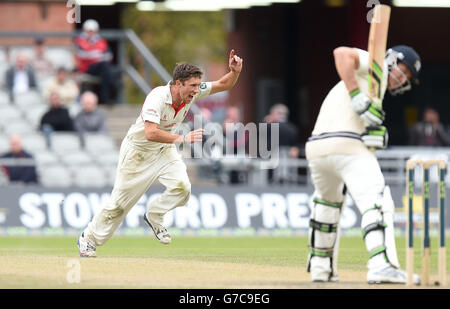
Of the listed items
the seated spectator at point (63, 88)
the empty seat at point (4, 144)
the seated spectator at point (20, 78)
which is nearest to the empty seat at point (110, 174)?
the empty seat at point (4, 144)

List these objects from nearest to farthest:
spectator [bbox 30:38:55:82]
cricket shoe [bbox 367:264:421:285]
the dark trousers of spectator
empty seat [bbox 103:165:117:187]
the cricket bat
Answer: cricket shoe [bbox 367:264:421:285] < the cricket bat < empty seat [bbox 103:165:117:187] < the dark trousers of spectator < spectator [bbox 30:38:55:82]

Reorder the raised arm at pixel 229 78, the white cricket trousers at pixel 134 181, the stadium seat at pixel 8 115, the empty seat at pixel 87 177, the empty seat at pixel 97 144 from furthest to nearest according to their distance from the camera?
the stadium seat at pixel 8 115, the empty seat at pixel 97 144, the empty seat at pixel 87 177, the white cricket trousers at pixel 134 181, the raised arm at pixel 229 78

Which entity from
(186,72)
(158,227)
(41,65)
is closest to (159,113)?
(186,72)

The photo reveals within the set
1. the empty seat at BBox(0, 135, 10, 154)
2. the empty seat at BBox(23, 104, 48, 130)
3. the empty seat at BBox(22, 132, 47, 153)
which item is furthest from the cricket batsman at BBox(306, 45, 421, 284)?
the empty seat at BBox(23, 104, 48, 130)

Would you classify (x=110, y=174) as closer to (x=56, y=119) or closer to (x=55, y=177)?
(x=55, y=177)

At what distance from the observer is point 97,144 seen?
20.2 meters

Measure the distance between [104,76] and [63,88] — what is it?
1.02m

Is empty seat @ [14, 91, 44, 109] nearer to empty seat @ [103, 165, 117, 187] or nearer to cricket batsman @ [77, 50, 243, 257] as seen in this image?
empty seat @ [103, 165, 117, 187]

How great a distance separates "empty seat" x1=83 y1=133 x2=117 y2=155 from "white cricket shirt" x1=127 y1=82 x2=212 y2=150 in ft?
30.2

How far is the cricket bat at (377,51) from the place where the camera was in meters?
9.24

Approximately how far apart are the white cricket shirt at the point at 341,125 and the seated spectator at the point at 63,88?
1193 cm

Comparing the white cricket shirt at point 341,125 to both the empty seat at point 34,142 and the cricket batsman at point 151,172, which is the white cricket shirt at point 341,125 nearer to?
the cricket batsman at point 151,172

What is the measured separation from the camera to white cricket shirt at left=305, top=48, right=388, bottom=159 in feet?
30.3

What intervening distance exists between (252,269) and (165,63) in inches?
1229
